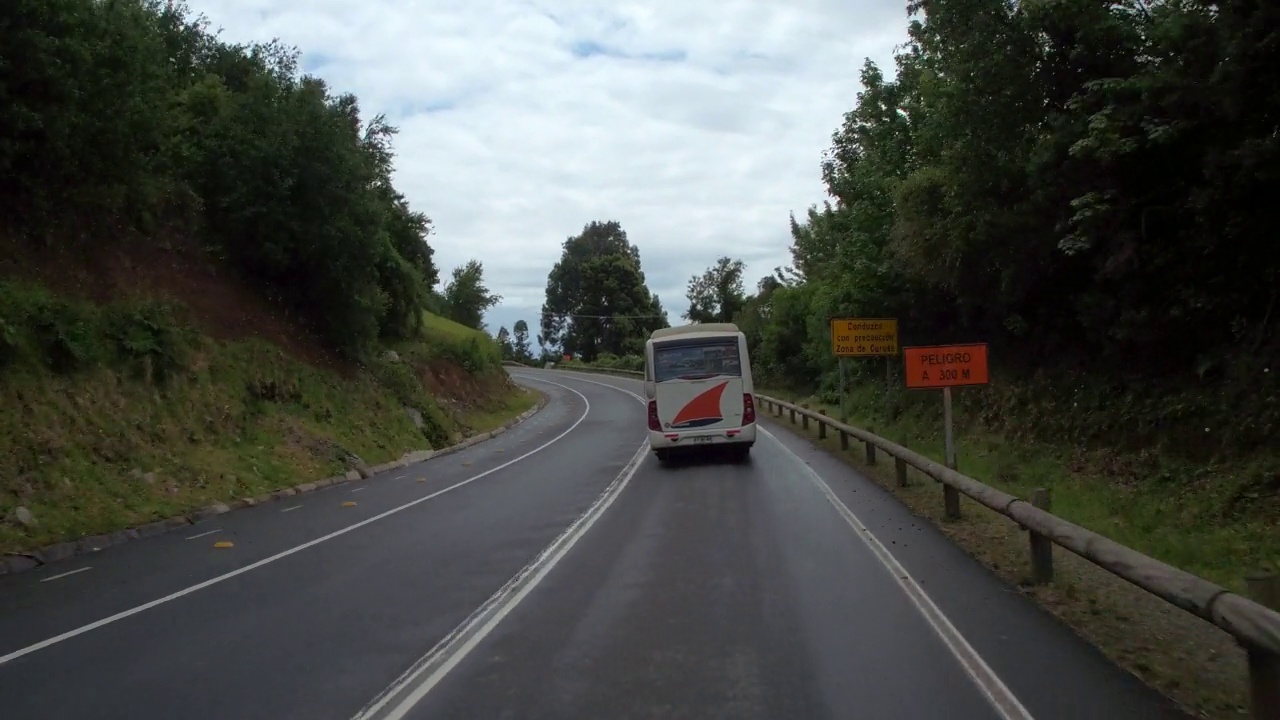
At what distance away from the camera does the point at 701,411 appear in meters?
21.3

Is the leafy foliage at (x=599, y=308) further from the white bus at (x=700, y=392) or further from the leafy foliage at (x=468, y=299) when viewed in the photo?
the white bus at (x=700, y=392)

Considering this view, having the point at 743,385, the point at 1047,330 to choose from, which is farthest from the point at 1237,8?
the point at 743,385

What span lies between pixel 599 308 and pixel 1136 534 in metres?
88.1

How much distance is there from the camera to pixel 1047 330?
21469 mm

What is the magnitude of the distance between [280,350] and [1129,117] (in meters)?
20.1

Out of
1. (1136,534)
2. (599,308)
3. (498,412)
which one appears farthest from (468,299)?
(1136,534)

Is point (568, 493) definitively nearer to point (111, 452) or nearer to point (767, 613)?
point (111, 452)

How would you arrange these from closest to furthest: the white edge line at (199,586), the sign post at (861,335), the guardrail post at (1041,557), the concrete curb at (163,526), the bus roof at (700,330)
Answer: the white edge line at (199,586) < the guardrail post at (1041,557) < the concrete curb at (163,526) < the bus roof at (700,330) < the sign post at (861,335)

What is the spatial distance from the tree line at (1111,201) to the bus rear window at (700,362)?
17.6 feet

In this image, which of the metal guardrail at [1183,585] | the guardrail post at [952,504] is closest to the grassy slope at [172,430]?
the guardrail post at [952,504]

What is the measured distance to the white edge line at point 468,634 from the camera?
6.05 m

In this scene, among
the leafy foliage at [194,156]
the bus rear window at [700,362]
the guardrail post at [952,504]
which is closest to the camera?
the guardrail post at [952,504]

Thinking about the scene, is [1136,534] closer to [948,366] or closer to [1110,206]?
[948,366]

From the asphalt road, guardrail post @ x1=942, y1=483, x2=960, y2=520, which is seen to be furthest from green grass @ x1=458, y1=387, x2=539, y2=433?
guardrail post @ x1=942, y1=483, x2=960, y2=520
